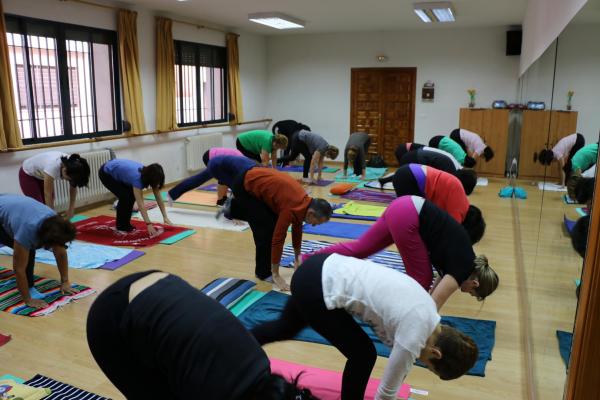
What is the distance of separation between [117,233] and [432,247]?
3565 millimetres

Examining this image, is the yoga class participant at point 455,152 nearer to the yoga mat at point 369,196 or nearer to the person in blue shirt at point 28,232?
the yoga mat at point 369,196

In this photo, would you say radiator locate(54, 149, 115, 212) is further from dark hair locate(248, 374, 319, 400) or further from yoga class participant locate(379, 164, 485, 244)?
dark hair locate(248, 374, 319, 400)

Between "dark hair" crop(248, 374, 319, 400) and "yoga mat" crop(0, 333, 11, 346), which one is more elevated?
"dark hair" crop(248, 374, 319, 400)

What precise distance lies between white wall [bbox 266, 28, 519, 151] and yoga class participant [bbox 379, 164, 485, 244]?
606 centimetres

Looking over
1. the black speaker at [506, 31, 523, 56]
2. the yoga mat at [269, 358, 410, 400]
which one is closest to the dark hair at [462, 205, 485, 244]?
the yoga mat at [269, 358, 410, 400]

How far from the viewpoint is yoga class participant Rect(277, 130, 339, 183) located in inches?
296

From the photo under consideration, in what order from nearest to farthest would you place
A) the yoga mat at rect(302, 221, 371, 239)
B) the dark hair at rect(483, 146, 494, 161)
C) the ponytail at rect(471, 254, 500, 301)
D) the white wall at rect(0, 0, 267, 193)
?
1. the ponytail at rect(471, 254, 500, 301)
2. the yoga mat at rect(302, 221, 371, 239)
3. the white wall at rect(0, 0, 267, 193)
4. the dark hair at rect(483, 146, 494, 161)

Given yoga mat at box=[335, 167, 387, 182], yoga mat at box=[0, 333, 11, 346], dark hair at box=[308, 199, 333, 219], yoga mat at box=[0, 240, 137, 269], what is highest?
dark hair at box=[308, 199, 333, 219]

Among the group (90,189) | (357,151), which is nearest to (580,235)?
(90,189)

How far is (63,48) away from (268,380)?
19.0 feet

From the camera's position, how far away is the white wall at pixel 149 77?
544 centimetres

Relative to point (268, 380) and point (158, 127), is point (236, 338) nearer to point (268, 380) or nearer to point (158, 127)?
point (268, 380)

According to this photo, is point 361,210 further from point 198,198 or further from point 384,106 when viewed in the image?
point 384,106

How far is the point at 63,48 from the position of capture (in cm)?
588
